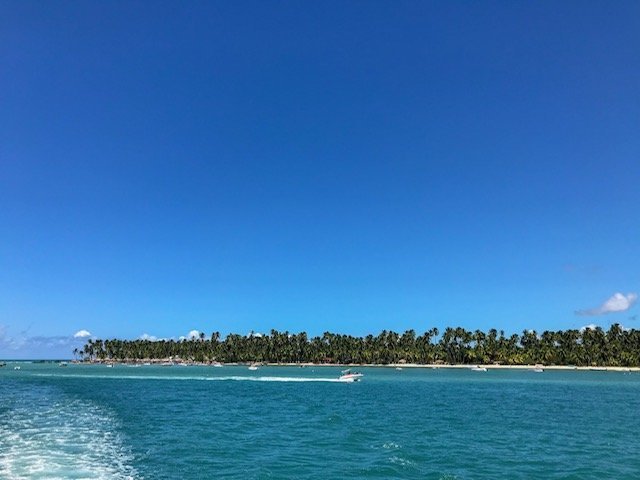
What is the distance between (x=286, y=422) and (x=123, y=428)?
1482 centimetres

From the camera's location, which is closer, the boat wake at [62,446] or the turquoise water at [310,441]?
the boat wake at [62,446]

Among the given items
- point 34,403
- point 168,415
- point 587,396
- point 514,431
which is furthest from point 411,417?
point 587,396

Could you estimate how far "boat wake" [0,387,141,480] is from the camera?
26384 millimetres

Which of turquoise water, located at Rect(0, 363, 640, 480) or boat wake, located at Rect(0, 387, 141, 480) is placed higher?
boat wake, located at Rect(0, 387, 141, 480)

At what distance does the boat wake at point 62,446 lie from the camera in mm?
26384

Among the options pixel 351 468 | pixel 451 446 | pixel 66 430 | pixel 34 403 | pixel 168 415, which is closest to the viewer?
pixel 351 468

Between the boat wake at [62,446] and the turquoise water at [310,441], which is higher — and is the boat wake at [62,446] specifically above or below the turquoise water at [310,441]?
above

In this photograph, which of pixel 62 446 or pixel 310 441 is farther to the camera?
pixel 310 441

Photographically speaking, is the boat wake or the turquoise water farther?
the turquoise water

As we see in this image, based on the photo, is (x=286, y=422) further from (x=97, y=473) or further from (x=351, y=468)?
(x=97, y=473)

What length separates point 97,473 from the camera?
26281mm

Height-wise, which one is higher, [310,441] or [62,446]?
[62,446]

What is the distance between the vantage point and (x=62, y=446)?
1299 inches

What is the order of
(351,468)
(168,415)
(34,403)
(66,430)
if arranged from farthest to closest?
(34,403) → (168,415) → (66,430) → (351,468)
